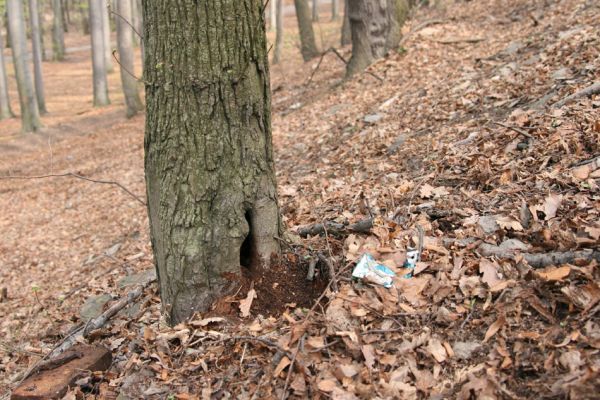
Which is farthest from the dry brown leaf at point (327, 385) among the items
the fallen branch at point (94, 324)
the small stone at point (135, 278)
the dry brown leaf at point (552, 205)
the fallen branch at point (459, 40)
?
the fallen branch at point (459, 40)

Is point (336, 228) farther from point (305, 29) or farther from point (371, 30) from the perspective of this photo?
point (305, 29)

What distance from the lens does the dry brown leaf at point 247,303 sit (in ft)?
11.4

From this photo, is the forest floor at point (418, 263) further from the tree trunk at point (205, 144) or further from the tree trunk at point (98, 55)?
the tree trunk at point (98, 55)

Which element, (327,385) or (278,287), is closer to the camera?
(327,385)

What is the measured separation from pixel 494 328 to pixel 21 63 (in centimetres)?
1921

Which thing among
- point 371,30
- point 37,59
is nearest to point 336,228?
point 371,30

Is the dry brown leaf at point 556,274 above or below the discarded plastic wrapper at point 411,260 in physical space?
above

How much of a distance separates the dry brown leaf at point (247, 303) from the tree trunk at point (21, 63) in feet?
58.3

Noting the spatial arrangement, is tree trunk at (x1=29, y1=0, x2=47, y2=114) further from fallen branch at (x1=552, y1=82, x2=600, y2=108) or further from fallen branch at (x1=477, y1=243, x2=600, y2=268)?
fallen branch at (x1=477, y1=243, x2=600, y2=268)

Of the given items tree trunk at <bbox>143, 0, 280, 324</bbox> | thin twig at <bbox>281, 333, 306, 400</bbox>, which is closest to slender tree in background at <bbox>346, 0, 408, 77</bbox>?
tree trunk at <bbox>143, 0, 280, 324</bbox>

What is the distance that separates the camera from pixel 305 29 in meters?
17.0

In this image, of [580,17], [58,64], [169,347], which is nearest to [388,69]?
[580,17]

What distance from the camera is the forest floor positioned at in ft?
9.41

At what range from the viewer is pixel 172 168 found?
3385mm
